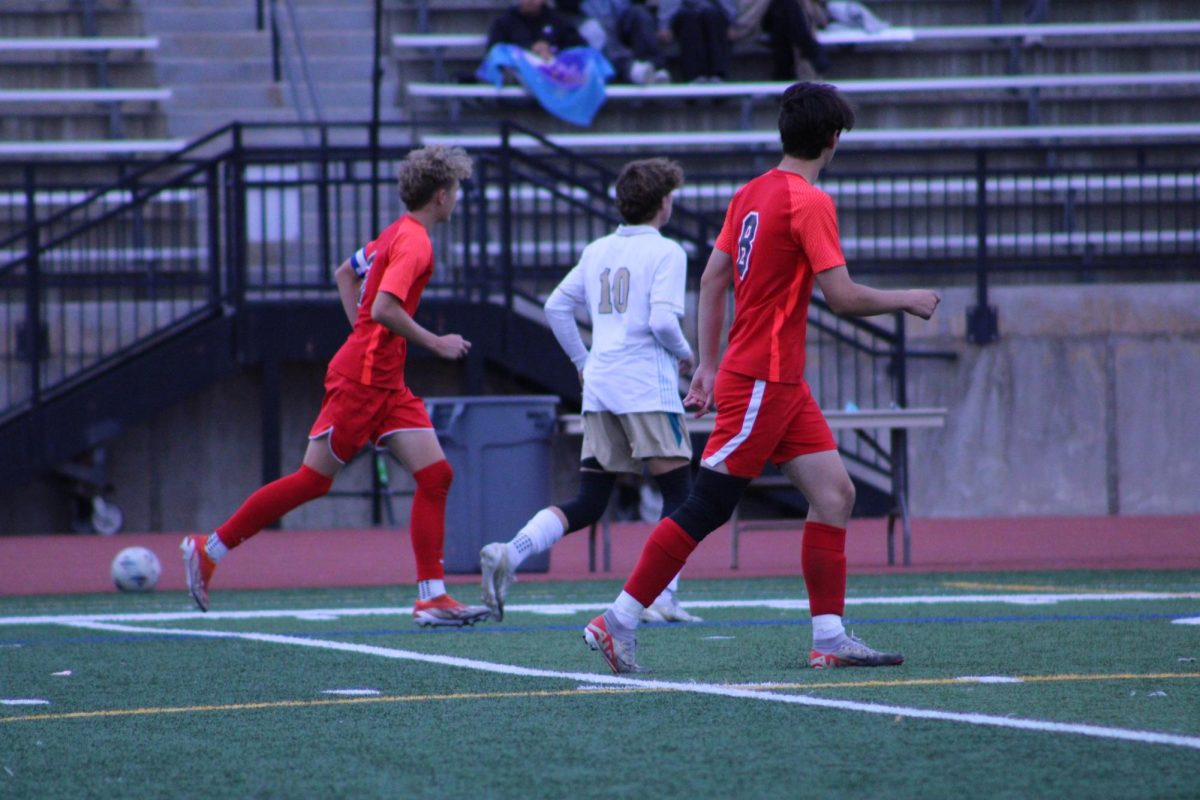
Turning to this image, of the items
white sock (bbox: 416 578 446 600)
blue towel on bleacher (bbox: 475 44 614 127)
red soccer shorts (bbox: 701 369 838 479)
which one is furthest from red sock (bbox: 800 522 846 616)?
blue towel on bleacher (bbox: 475 44 614 127)

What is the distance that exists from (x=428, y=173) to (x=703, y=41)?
1087 centimetres

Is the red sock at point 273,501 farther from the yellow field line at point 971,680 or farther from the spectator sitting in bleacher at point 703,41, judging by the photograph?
the spectator sitting in bleacher at point 703,41

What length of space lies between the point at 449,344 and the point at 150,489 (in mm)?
8211

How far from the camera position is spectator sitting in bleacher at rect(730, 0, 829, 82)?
18106mm

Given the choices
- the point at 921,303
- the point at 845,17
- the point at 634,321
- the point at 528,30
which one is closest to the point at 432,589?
the point at 634,321

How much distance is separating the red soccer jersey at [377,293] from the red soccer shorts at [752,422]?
2088mm

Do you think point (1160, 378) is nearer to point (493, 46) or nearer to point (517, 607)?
point (493, 46)

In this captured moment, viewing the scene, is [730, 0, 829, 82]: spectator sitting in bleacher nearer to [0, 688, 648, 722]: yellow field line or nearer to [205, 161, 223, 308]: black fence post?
[205, 161, 223, 308]: black fence post

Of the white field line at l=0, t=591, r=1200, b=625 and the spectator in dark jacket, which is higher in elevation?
the spectator in dark jacket

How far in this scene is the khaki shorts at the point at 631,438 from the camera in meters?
7.66

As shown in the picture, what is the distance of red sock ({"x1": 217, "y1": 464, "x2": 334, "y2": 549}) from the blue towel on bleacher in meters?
9.98

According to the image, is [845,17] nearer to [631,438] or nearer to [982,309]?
[982,309]

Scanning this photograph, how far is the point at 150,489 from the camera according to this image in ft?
49.8

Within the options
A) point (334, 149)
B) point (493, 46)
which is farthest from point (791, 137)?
point (493, 46)
